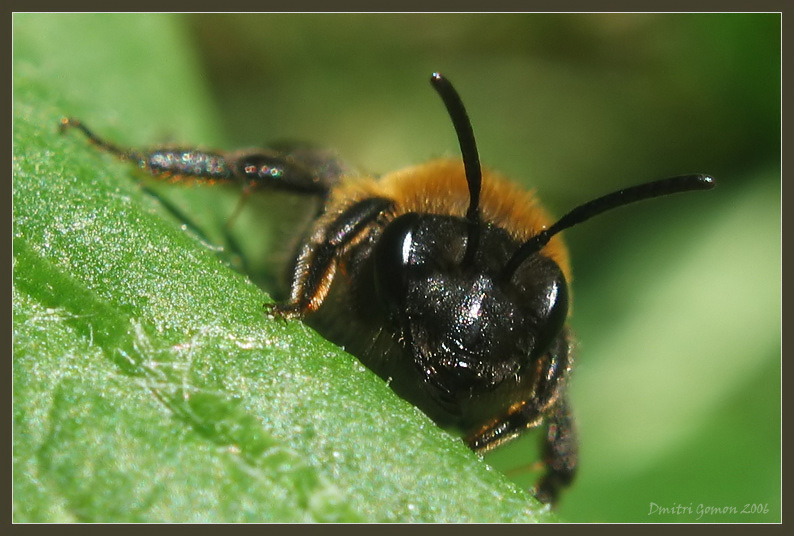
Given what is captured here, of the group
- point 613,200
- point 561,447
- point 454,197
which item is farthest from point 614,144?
point 613,200

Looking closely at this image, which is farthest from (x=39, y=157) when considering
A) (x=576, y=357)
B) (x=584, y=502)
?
(x=584, y=502)

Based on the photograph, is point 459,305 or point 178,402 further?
point 459,305

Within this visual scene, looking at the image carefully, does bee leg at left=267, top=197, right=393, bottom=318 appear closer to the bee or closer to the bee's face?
the bee

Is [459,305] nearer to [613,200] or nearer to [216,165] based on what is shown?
[613,200]

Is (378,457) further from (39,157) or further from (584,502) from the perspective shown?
(584,502)

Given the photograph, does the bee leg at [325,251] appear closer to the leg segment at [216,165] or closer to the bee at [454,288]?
the bee at [454,288]

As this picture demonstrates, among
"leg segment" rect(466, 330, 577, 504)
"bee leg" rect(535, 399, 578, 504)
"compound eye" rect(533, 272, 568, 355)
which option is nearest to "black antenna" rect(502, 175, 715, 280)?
"compound eye" rect(533, 272, 568, 355)

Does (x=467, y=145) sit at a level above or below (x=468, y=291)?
above

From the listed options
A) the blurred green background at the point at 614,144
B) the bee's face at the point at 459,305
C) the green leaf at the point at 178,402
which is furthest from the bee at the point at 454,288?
the blurred green background at the point at 614,144
